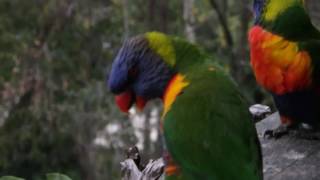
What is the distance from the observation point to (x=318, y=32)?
190cm

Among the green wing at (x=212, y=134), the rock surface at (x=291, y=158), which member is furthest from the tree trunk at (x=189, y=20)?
the green wing at (x=212, y=134)

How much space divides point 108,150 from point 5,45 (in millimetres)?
1238

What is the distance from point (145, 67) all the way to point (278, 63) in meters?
0.52

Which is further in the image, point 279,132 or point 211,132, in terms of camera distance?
point 279,132

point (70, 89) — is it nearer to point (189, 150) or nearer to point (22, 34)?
point (22, 34)

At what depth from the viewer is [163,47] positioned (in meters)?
1.47

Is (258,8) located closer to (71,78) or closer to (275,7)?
(275,7)

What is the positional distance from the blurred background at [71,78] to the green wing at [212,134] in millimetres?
2982

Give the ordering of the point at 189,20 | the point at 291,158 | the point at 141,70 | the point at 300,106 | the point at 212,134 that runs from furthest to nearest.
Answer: the point at 189,20
the point at 300,106
the point at 291,158
the point at 141,70
the point at 212,134

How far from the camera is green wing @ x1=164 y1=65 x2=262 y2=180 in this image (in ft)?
4.54

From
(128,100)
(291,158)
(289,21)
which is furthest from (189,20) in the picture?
(128,100)

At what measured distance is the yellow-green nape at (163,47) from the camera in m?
1.47

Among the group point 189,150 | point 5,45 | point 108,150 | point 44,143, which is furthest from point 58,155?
point 189,150

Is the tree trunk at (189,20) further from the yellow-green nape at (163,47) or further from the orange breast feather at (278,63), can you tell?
the yellow-green nape at (163,47)
